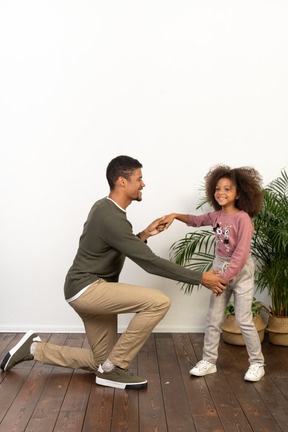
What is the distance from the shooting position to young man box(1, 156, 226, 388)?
2.95m

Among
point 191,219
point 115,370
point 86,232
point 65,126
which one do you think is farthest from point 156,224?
point 65,126

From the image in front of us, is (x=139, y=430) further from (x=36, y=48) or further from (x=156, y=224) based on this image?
(x=36, y=48)

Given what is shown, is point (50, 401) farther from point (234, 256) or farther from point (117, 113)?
point (117, 113)

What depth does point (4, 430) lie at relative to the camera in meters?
2.47

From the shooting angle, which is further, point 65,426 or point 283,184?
point 283,184

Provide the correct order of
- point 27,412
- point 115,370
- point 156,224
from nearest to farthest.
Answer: point 27,412
point 115,370
point 156,224

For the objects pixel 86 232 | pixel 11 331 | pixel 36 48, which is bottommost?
pixel 11 331

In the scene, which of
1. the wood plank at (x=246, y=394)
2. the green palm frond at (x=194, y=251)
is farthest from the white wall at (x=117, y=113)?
the wood plank at (x=246, y=394)

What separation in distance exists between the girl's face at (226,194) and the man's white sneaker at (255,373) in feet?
3.03

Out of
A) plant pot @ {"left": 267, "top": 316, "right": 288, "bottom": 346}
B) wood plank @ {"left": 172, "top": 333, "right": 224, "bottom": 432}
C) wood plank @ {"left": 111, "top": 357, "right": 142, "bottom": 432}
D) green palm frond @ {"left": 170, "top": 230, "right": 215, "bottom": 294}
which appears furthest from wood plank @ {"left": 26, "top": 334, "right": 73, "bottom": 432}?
plant pot @ {"left": 267, "top": 316, "right": 288, "bottom": 346}

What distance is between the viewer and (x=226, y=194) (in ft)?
10.3

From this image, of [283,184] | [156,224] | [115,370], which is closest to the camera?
[115,370]

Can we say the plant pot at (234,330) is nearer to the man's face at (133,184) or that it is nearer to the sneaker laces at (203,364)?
the sneaker laces at (203,364)

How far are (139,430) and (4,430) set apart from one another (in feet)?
2.06
